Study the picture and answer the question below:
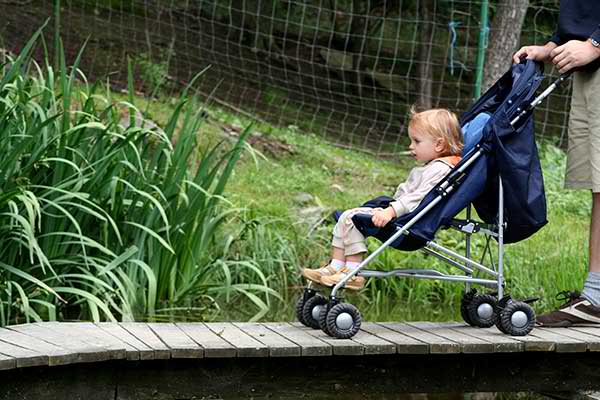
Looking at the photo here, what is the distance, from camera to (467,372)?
402 centimetres

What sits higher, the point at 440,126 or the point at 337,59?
the point at 337,59

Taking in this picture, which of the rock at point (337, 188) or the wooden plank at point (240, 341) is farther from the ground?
the rock at point (337, 188)

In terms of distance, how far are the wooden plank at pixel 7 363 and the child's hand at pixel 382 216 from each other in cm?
134

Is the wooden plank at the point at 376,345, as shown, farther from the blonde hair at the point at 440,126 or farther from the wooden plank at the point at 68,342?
the wooden plank at the point at 68,342

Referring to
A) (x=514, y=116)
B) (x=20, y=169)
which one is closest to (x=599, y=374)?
(x=514, y=116)

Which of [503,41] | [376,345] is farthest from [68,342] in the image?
[503,41]

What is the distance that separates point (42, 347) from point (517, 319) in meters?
1.71

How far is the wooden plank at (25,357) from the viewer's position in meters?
3.28

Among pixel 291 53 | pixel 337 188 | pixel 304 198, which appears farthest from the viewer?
pixel 291 53

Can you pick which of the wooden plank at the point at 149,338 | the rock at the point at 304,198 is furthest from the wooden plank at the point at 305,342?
the rock at the point at 304,198

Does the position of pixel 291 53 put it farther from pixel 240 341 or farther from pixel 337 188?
pixel 240 341

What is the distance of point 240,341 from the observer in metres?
3.73

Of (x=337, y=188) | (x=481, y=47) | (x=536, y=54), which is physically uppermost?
(x=481, y=47)

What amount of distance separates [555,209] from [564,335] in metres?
3.68
